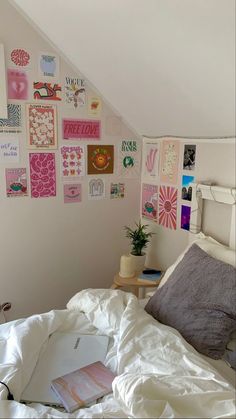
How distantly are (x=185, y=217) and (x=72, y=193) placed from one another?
2.35 feet

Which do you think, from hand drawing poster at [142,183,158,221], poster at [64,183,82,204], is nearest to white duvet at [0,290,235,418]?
poster at [64,183,82,204]

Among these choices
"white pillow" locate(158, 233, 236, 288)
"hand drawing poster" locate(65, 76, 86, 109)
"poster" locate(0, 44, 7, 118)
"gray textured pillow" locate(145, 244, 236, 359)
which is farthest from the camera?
"hand drawing poster" locate(65, 76, 86, 109)

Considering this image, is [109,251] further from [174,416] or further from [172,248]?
[174,416]

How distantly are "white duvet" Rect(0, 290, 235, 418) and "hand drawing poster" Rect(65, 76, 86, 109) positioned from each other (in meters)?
1.16

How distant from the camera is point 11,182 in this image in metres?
2.04

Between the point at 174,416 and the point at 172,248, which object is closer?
the point at 174,416

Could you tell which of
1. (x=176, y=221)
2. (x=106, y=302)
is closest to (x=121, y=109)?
(x=176, y=221)

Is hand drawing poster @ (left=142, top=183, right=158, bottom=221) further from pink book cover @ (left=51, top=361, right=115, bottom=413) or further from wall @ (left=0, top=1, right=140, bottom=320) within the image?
pink book cover @ (left=51, top=361, right=115, bottom=413)

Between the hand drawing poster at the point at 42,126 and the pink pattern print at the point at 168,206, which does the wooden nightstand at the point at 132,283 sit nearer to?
the pink pattern print at the point at 168,206

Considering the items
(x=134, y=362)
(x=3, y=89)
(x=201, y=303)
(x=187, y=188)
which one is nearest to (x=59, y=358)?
(x=134, y=362)

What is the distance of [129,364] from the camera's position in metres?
1.21

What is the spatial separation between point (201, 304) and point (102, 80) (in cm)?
139

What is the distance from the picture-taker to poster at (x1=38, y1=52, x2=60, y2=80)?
202 cm

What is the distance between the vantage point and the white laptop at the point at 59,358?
3.73 feet
